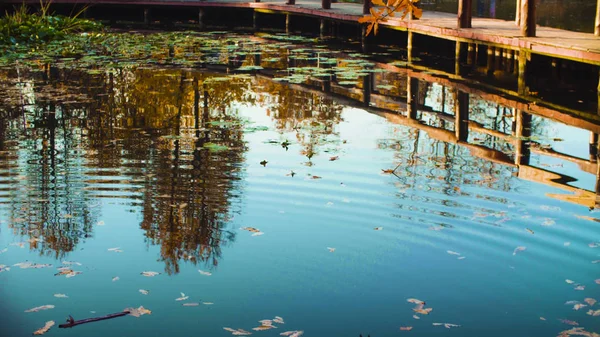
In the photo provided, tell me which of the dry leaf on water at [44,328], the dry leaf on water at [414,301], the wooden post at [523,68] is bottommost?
the dry leaf on water at [44,328]

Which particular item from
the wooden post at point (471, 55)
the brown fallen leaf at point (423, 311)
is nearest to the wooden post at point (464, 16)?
the wooden post at point (471, 55)

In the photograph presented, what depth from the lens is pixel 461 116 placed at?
11578 mm

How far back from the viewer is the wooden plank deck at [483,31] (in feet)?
43.3

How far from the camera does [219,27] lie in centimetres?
2722

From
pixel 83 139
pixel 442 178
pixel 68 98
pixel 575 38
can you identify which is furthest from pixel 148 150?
pixel 575 38

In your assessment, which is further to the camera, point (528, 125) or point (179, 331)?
point (528, 125)

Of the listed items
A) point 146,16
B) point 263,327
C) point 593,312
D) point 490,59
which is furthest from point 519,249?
point 146,16

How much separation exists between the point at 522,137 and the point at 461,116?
1.63 m

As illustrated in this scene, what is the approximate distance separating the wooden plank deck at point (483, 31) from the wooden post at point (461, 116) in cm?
166

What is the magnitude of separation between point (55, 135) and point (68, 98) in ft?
9.70

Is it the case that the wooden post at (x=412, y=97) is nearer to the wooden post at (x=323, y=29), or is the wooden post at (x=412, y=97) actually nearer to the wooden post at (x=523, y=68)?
the wooden post at (x=523, y=68)

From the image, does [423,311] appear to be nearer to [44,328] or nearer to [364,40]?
[44,328]

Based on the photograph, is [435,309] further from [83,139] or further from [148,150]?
[83,139]

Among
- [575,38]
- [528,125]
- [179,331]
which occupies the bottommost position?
[179,331]
